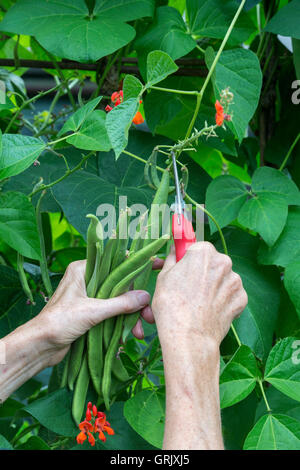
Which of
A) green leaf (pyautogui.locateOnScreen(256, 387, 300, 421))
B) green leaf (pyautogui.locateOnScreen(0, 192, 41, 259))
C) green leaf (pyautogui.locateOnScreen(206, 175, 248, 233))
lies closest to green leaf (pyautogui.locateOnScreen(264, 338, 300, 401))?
green leaf (pyautogui.locateOnScreen(256, 387, 300, 421))

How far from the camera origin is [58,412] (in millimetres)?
781

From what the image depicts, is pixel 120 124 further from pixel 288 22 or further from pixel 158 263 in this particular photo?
pixel 288 22

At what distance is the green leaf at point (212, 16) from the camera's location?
3.05ft

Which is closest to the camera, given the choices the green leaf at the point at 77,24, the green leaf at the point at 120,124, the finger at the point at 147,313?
the green leaf at the point at 120,124

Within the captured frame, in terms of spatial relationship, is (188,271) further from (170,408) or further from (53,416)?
(53,416)

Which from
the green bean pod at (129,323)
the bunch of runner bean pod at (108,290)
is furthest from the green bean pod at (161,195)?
the green bean pod at (129,323)

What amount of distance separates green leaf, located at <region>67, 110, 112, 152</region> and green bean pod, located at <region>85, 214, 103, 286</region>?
0.35 feet

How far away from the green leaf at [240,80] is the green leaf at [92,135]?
7.1 inches

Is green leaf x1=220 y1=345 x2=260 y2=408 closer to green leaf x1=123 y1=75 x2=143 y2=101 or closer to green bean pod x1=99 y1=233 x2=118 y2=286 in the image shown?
green bean pod x1=99 y1=233 x2=118 y2=286

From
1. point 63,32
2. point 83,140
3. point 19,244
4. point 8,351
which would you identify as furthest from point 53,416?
point 63,32

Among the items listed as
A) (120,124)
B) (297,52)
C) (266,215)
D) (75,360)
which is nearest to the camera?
(120,124)

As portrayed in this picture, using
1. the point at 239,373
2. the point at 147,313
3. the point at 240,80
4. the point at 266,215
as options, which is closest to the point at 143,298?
the point at 147,313

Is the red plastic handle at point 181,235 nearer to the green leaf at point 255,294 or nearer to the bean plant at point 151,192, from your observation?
the bean plant at point 151,192

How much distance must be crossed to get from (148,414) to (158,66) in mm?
459
